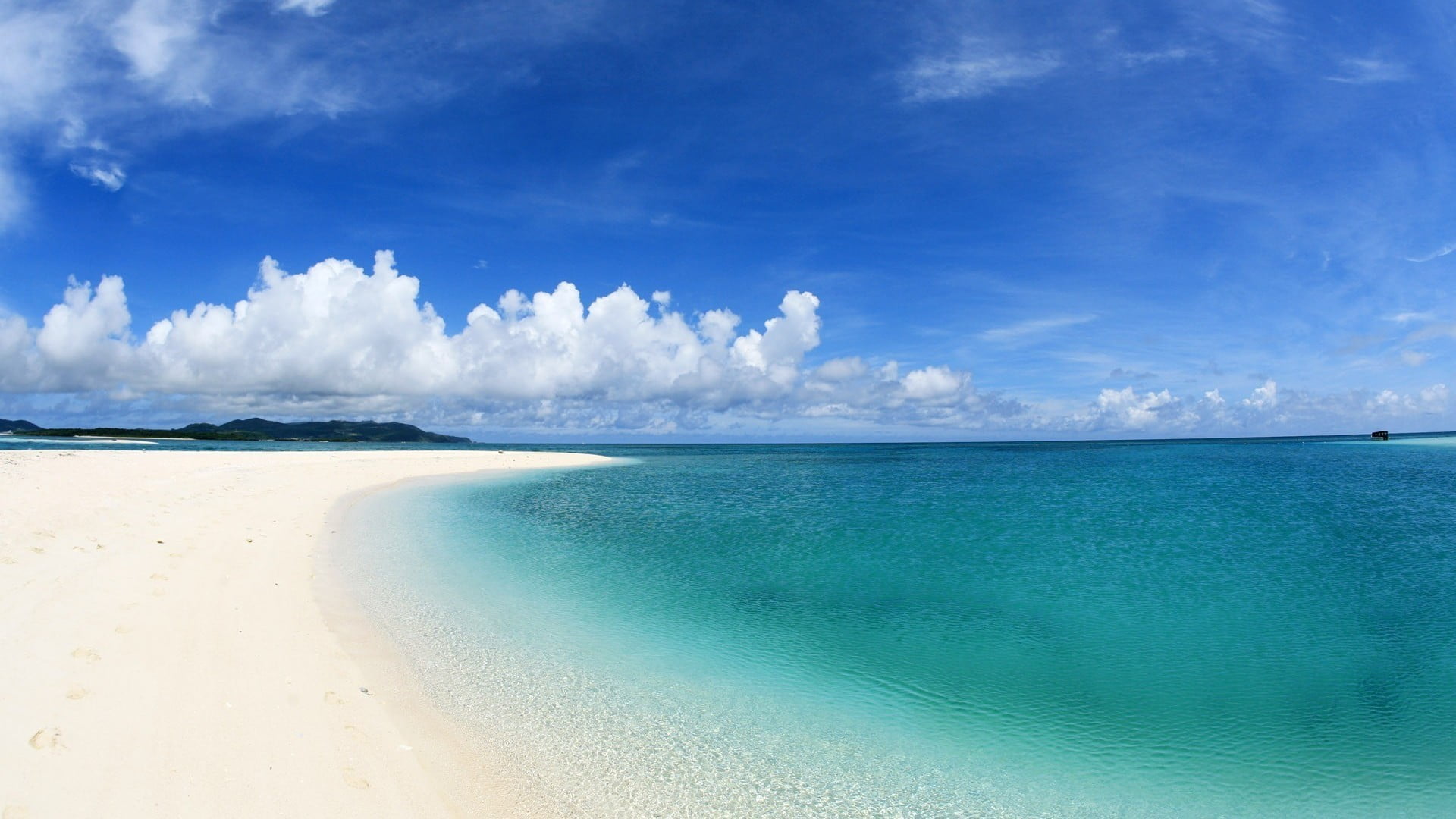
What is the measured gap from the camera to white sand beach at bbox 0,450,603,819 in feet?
20.7

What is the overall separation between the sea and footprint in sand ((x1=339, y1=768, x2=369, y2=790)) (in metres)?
1.43

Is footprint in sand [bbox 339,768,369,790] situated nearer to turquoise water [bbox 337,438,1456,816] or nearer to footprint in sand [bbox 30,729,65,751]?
turquoise water [bbox 337,438,1456,816]

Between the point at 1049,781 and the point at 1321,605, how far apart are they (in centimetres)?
1314

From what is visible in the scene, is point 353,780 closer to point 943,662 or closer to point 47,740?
point 47,740

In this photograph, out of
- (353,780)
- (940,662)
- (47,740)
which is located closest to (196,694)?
(47,740)

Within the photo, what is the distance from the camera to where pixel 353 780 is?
6.93m

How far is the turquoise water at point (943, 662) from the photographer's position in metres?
7.79

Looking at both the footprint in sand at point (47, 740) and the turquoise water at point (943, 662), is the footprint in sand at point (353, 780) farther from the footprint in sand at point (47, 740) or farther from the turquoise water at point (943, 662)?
the footprint in sand at point (47, 740)

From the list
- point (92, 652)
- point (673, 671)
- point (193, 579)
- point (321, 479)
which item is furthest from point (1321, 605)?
point (321, 479)

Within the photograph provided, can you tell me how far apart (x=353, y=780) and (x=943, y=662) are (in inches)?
370

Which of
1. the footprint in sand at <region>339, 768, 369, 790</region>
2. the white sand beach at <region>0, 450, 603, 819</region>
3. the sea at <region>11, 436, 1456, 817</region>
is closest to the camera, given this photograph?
the white sand beach at <region>0, 450, 603, 819</region>

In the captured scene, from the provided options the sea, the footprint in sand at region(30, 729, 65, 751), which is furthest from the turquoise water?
the footprint in sand at region(30, 729, 65, 751)

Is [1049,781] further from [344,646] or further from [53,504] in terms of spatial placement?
[53,504]

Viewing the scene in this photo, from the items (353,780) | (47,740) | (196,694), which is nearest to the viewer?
(47,740)
